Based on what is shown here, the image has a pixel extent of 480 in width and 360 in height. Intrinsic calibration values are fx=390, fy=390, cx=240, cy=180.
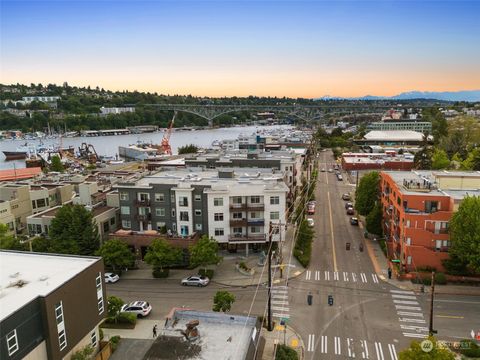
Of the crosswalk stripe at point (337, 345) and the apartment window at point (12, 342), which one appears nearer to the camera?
the apartment window at point (12, 342)

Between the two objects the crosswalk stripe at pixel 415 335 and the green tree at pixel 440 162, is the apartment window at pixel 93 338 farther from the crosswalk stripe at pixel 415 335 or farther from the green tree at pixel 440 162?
the green tree at pixel 440 162

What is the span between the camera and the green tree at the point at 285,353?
2139 centimetres

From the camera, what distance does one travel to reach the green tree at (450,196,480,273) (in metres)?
28.5

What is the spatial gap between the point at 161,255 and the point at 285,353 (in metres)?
14.9

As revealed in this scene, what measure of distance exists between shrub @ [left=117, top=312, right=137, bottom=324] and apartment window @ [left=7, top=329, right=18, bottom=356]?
11021 millimetres

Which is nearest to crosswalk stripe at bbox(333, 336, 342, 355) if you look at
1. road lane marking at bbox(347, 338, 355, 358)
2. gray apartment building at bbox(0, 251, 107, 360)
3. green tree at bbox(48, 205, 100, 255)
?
road lane marking at bbox(347, 338, 355, 358)

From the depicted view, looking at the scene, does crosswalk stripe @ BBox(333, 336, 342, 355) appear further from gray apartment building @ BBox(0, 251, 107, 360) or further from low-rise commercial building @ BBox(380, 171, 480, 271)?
gray apartment building @ BBox(0, 251, 107, 360)

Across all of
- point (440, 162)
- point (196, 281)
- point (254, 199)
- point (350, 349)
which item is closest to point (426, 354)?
point (350, 349)

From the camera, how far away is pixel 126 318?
86.4 feet

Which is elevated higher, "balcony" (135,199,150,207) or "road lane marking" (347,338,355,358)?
"balcony" (135,199,150,207)

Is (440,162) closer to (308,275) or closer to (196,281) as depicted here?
(308,275)

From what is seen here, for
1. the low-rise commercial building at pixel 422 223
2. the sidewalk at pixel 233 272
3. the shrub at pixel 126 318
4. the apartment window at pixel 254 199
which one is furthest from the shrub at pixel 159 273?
the low-rise commercial building at pixel 422 223

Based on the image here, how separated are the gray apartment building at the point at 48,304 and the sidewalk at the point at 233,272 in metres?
13.1

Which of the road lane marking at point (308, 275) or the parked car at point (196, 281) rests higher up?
the parked car at point (196, 281)
